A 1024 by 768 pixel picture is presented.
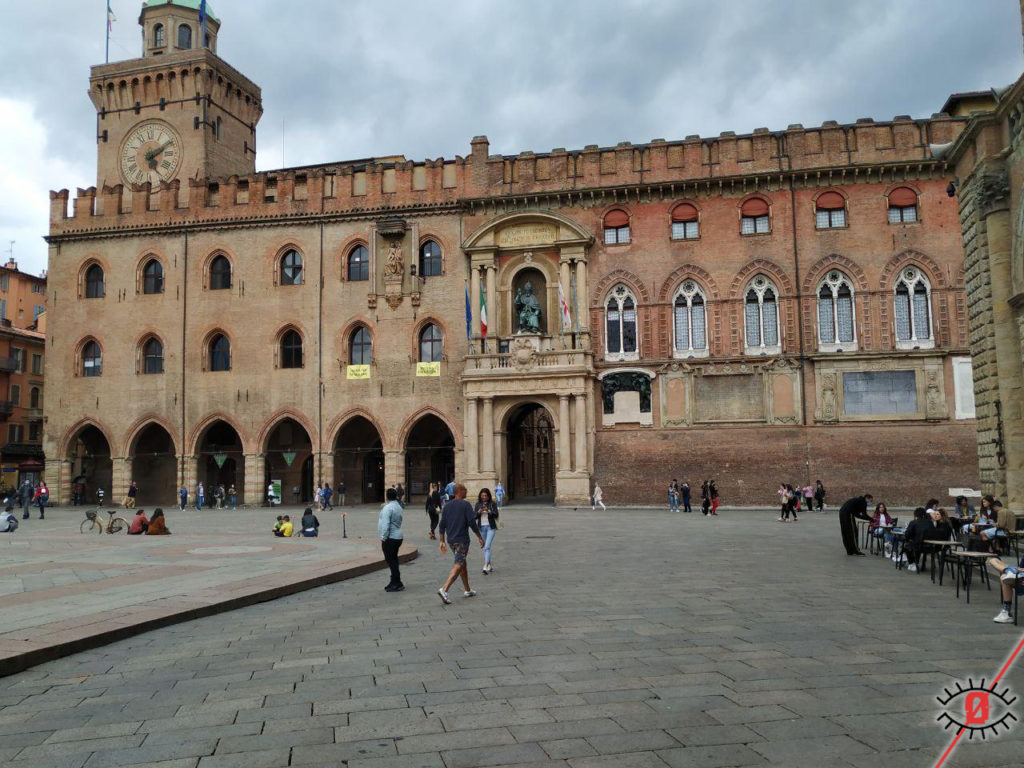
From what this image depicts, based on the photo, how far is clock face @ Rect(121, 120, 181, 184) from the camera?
144 feet

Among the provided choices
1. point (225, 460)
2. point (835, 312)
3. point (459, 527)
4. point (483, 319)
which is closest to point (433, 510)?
point (459, 527)

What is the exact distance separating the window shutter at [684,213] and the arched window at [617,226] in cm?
203

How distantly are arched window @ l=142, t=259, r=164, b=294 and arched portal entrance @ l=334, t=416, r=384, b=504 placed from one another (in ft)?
38.3

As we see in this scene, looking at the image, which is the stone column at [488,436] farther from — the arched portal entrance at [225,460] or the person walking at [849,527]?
the person walking at [849,527]

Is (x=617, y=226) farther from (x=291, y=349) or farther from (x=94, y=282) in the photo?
(x=94, y=282)

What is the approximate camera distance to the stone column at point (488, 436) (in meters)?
36.2

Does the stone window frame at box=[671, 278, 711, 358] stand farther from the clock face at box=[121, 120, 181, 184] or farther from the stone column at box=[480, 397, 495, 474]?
the clock face at box=[121, 120, 181, 184]

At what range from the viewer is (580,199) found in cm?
3734

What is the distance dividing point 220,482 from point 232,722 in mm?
38820

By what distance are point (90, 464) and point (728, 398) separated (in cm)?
3136

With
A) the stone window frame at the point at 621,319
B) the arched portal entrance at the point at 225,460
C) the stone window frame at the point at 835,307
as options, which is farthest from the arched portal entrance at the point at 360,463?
the stone window frame at the point at 835,307

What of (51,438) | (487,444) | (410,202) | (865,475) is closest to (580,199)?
(410,202)

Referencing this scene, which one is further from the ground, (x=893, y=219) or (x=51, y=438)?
(x=893, y=219)

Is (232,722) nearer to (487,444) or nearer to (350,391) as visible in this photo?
(487,444)
